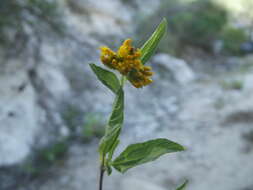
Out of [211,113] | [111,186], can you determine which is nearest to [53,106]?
[111,186]

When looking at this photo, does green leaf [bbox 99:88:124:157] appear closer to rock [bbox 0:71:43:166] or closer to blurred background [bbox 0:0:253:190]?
blurred background [bbox 0:0:253:190]

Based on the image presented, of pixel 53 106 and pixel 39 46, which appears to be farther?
pixel 39 46

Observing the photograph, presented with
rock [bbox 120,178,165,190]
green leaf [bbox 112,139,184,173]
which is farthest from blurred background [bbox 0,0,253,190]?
green leaf [bbox 112,139,184,173]

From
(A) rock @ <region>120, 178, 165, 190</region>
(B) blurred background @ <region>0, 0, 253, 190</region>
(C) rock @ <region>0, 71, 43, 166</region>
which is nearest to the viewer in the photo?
(A) rock @ <region>120, 178, 165, 190</region>

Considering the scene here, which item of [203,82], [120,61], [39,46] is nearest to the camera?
[120,61]

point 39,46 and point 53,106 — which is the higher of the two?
point 39,46

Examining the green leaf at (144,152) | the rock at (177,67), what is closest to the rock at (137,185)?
the green leaf at (144,152)

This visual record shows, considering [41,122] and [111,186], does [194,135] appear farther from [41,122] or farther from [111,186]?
[41,122]

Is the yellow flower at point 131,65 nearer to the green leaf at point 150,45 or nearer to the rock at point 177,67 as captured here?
the green leaf at point 150,45
